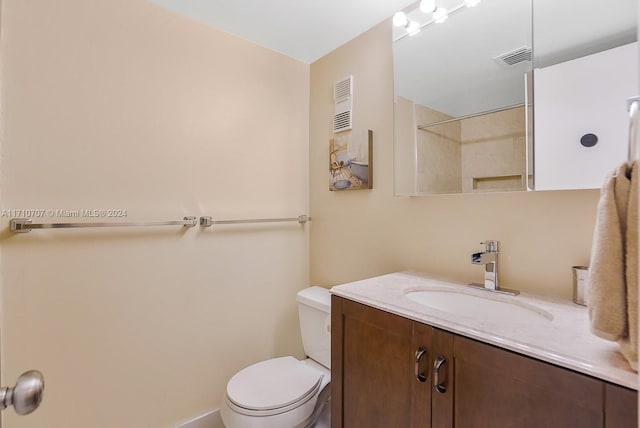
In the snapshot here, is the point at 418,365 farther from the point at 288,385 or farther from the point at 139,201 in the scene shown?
the point at 139,201

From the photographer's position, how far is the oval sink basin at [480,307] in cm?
101

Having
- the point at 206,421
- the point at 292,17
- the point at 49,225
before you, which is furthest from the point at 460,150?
the point at 206,421

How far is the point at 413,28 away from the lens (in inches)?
59.3

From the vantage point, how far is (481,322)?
84cm

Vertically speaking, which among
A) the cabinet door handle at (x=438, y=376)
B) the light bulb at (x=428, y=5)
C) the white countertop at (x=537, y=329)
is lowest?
the cabinet door handle at (x=438, y=376)

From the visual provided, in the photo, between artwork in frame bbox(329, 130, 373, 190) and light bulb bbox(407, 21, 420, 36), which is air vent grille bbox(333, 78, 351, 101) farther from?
light bulb bbox(407, 21, 420, 36)

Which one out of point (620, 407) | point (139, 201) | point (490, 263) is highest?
point (139, 201)

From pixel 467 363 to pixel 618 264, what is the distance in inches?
16.1

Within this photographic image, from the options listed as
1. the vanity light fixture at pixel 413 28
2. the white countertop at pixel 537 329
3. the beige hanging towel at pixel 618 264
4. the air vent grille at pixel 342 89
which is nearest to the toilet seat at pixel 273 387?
the white countertop at pixel 537 329

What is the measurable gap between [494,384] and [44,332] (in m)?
1.61

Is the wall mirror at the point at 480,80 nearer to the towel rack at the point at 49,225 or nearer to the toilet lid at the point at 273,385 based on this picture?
the toilet lid at the point at 273,385

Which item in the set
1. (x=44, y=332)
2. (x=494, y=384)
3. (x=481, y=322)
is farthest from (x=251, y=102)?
(x=494, y=384)

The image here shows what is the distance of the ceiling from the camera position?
1.50m

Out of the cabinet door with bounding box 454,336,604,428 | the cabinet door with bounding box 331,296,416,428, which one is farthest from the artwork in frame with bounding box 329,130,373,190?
the cabinet door with bounding box 454,336,604,428
